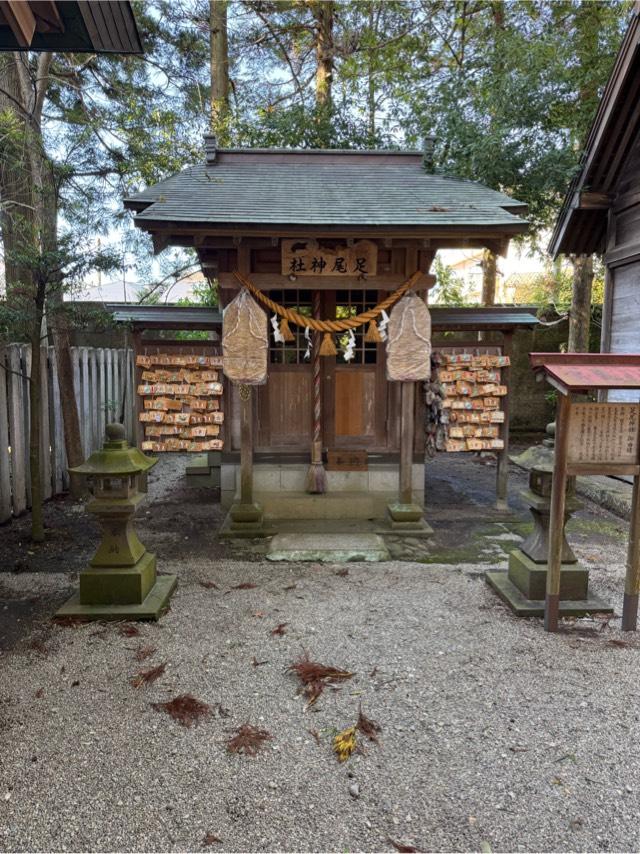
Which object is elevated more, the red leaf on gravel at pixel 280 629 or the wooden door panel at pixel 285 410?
the wooden door panel at pixel 285 410

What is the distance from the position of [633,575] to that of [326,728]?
8.50 feet

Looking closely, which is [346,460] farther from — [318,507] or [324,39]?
[324,39]

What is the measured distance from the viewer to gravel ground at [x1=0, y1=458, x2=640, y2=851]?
2.31 meters

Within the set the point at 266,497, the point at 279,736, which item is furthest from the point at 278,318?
the point at 279,736

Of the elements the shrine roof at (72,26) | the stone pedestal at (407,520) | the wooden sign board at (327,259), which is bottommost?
the stone pedestal at (407,520)

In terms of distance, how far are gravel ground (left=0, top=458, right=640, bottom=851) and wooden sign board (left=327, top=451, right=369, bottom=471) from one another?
250cm

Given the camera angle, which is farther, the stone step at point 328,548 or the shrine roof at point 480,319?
the shrine roof at point 480,319

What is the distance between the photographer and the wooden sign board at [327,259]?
20.9 feet

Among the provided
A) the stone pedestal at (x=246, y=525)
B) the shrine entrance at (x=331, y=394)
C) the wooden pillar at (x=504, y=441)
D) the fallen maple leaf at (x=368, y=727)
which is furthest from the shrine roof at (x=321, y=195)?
the fallen maple leaf at (x=368, y=727)

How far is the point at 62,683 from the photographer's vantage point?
3352 millimetres

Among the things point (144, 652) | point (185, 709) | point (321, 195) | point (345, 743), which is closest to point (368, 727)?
point (345, 743)

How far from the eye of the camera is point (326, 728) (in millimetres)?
2957

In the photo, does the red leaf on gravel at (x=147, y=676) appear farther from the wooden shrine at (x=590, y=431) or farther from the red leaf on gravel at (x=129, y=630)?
the wooden shrine at (x=590, y=431)

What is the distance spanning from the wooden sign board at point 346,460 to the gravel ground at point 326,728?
2496 mm
